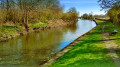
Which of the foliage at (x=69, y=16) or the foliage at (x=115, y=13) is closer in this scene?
the foliage at (x=115, y=13)

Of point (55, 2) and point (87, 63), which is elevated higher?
point (55, 2)

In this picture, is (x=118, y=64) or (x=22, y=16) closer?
(x=118, y=64)

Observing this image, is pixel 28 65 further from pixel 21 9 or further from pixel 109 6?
pixel 21 9

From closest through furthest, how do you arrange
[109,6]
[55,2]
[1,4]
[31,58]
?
[31,58] < [109,6] < [1,4] < [55,2]

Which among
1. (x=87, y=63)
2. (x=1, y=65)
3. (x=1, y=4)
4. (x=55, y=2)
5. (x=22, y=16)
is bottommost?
(x=1, y=65)

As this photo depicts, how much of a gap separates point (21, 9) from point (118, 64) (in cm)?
2914

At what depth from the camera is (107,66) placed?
753cm

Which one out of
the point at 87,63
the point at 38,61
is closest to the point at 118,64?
the point at 87,63

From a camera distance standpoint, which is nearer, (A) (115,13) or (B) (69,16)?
(A) (115,13)

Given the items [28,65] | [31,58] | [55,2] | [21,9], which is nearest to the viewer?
A: [28,65]

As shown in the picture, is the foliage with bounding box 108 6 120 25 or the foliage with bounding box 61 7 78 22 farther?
the foliage with bounding box 61 7 78 22

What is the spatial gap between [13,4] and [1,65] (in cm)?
2482

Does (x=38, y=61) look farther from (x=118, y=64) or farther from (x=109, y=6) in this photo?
(x=109, y=6)

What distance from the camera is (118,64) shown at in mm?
7719
